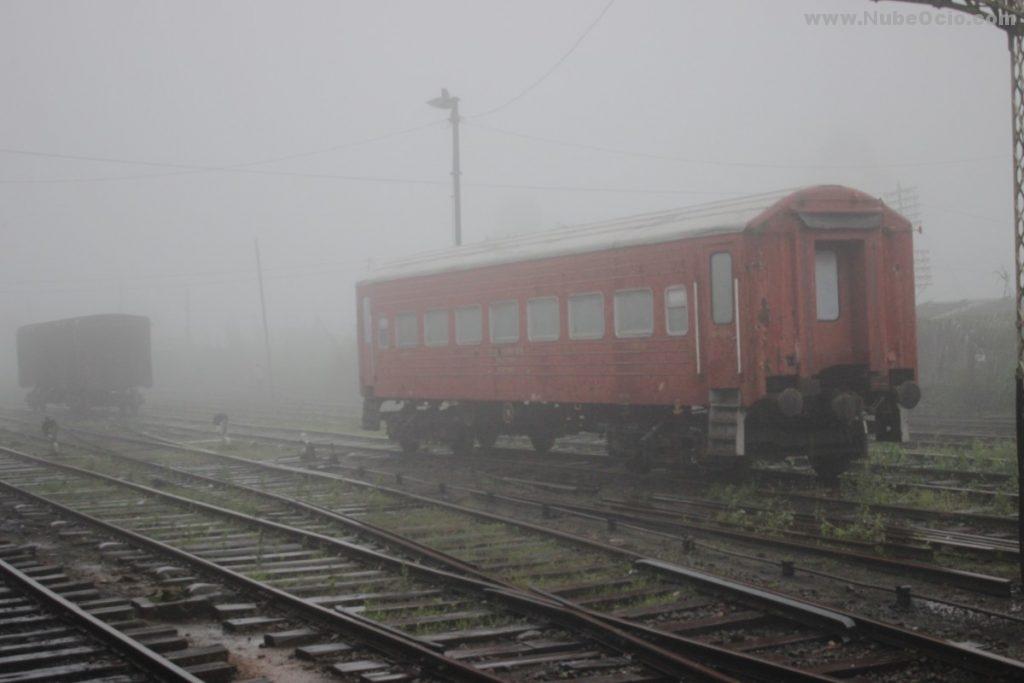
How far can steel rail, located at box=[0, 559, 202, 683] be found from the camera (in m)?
6.50

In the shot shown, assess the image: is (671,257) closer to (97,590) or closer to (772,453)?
(772,453)

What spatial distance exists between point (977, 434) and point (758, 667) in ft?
50.9

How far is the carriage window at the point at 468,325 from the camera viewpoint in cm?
1819

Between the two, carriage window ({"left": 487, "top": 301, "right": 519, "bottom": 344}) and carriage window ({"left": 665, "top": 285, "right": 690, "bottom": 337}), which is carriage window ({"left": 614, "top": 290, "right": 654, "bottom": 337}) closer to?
carriage window ({"left": 665, "top": 285, "right": 690, "bottom": 337})

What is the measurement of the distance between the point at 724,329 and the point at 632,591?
18.3 feet

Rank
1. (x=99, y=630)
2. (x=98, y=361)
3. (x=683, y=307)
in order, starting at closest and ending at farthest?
(x=99, y=630), (x=683, y=307), (x=98, y=361)

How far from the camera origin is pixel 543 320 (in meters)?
16.6

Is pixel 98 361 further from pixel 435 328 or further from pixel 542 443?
pixel 542 443

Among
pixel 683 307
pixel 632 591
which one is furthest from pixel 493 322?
pixel 632 591

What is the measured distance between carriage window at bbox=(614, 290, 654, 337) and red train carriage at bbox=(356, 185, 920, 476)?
0.02 metres

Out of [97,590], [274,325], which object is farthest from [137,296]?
[97,590]

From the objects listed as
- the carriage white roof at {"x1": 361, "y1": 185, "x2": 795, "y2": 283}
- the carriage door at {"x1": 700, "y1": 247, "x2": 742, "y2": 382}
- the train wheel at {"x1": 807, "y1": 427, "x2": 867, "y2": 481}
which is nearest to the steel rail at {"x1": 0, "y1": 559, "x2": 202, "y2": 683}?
the carriage door at {"x1": 700, "y1": 247, "x2": 742, "y2": 382}

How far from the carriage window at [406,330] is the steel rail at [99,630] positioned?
10823 millimetres

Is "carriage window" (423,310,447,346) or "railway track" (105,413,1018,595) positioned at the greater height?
"carriage window" (423,310,447,346)
